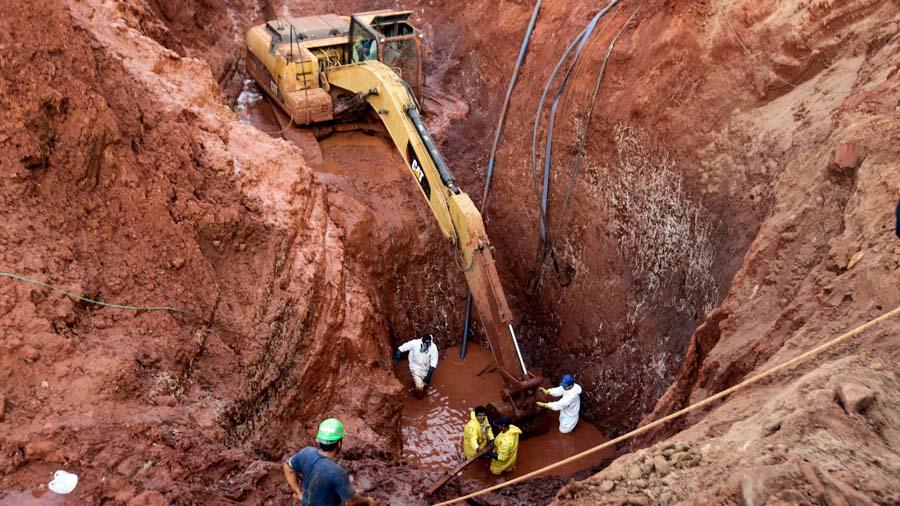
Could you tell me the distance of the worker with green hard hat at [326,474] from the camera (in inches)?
176

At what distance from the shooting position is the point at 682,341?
325 inches

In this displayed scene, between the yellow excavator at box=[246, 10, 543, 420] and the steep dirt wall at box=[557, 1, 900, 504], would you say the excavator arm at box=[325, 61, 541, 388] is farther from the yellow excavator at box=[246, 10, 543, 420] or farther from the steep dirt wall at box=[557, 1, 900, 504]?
the steep dirt wall at box=[557, 1, 900, 504]

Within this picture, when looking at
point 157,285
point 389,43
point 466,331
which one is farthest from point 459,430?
point 389,43

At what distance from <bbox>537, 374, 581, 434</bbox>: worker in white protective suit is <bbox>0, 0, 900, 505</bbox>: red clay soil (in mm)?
612

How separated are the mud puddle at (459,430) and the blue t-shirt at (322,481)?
13.0ft

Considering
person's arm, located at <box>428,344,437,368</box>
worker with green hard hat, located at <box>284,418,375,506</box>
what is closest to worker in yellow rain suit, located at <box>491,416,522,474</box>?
person's arm, located at <box>428,344,437,368</box>

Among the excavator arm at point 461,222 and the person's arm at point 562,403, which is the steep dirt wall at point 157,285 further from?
the person's arm at point 562,403

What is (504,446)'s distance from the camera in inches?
314

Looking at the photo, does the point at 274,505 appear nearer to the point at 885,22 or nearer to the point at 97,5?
the point at 97,5

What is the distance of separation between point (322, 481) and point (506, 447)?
384cm

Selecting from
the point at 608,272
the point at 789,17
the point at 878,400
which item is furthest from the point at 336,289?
the point at 789,17

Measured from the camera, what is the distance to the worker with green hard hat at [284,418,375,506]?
4.48 m

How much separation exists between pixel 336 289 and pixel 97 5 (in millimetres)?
4562

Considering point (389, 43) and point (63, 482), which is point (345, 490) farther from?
point (389, 43)
